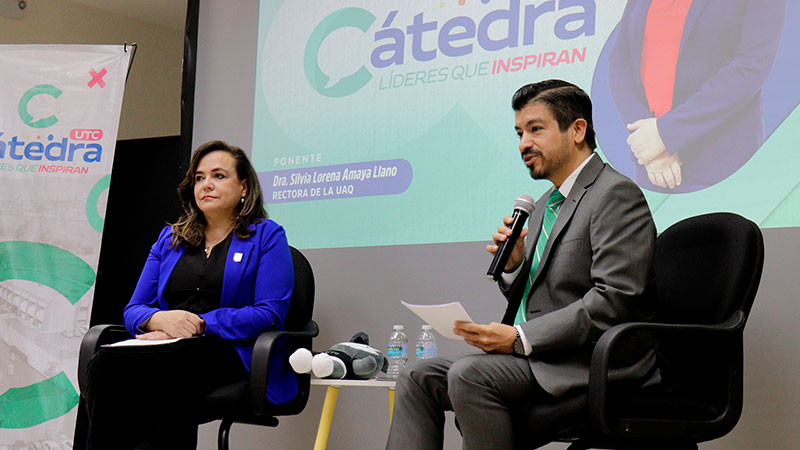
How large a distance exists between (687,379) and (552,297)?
38cm

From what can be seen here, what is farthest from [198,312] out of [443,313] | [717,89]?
[717,89]

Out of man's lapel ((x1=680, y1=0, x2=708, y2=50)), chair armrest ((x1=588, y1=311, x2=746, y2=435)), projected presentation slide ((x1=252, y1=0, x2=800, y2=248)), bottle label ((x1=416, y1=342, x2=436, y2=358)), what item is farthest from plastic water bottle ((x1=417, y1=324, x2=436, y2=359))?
man's lapel ((x1=680, y1=0, x2=708, y2=50))

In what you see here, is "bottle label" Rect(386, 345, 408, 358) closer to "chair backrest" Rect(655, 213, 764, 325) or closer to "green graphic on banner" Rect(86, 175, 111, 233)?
"chair backrest" Rect(655, 213, 764, 325)

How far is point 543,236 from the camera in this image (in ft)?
7.47

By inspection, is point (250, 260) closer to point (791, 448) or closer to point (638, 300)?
point (638, 300)

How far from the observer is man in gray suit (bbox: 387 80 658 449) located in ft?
6.52

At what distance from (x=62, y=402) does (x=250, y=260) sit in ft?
5.01

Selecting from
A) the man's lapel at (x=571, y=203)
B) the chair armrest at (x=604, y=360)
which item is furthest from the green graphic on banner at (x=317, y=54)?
the chair armrest at (x=604, y=360)

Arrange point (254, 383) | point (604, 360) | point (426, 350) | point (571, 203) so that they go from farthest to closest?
1. point (426, 350)
2. point (254, 383)
3. point (571, 203)
4. point (604, 360)

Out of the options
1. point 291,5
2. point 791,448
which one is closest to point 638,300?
point 791,448

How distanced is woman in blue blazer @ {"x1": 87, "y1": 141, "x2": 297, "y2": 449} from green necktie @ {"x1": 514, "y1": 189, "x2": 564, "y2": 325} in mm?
832

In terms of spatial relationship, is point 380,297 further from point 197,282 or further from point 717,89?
point 717,89

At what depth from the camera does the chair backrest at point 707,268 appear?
2.01 meters

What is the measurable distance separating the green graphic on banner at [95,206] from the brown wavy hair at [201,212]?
1035mm
